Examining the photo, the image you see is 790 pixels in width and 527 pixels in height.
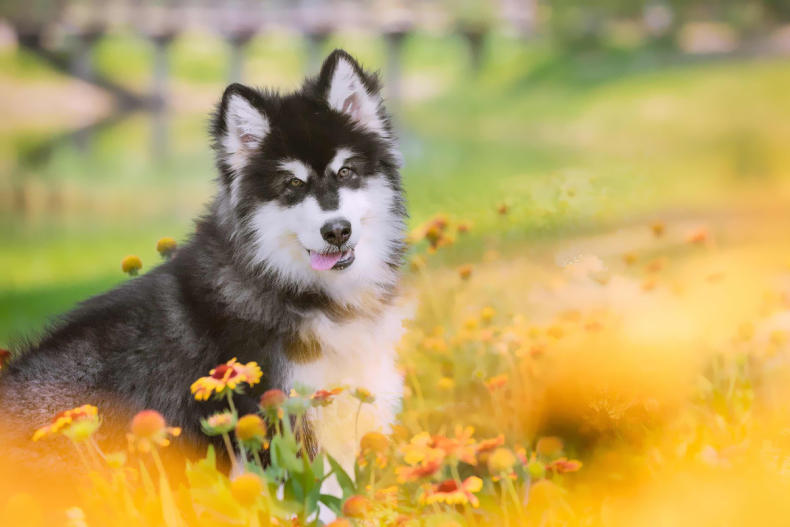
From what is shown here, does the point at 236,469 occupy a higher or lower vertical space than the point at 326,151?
lower

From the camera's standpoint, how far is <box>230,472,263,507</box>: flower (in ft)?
7.61

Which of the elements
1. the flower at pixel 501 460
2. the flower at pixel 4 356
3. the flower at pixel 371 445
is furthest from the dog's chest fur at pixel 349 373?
the flower at pixel 4 356

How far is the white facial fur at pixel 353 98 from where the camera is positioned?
3.54 m

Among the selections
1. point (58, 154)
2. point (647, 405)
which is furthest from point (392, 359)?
point (58, 154)

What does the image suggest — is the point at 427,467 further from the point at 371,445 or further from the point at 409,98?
the point at 409,98

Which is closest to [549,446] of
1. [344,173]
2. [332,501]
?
[332,501]

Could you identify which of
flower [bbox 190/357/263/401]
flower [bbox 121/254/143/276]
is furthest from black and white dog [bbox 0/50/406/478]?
flower [bbox 190/357/263/401]

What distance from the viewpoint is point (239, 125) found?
136 inches

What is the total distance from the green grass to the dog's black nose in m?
0.74

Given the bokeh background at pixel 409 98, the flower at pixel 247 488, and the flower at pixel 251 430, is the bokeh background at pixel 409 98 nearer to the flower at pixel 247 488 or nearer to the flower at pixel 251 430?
the flower at pixel 251 430

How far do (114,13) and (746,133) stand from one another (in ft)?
45.5

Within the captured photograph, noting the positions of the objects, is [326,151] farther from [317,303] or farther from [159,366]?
[159,366]

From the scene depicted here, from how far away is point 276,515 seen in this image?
2.58 meters

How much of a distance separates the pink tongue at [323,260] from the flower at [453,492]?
1.12 meters
